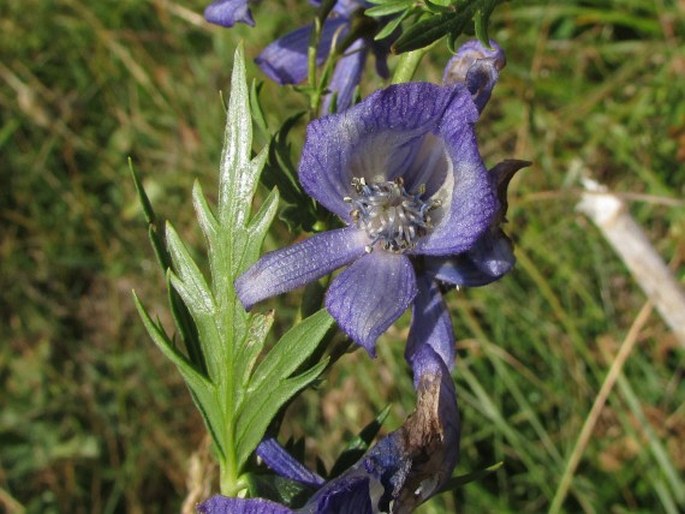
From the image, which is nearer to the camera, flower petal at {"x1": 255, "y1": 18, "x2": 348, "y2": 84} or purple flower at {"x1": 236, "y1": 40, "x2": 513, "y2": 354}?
purple flower at {"x1": 236, "y1": 40, "x2": 513, "y2": 354}

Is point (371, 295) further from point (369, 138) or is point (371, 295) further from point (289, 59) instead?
point (289, 59)

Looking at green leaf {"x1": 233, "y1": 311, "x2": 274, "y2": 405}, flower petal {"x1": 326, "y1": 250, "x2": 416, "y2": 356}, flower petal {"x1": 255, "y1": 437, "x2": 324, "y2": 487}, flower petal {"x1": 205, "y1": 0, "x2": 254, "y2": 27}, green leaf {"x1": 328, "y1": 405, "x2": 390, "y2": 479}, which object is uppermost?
flower petal {"x1": 205, "y1": 0, "x2": 254, "y2": 27}

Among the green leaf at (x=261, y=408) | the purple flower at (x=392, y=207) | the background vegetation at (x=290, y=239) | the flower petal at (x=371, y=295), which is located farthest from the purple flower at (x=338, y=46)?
the background vegetation at (x=290, y=239)

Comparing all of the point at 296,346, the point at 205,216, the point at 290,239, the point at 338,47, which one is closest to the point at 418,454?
the point at 296,346

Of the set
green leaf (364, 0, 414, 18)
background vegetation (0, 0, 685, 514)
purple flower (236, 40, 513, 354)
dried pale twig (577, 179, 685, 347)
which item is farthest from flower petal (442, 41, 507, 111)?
dried pale twig (577, 179, 685, 347)

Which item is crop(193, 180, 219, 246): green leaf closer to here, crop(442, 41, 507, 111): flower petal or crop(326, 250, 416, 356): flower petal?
crop(326, 250, 416, 356): flower petal

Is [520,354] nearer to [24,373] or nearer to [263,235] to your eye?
[24,373]

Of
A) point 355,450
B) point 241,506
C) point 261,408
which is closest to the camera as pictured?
point 241,506
